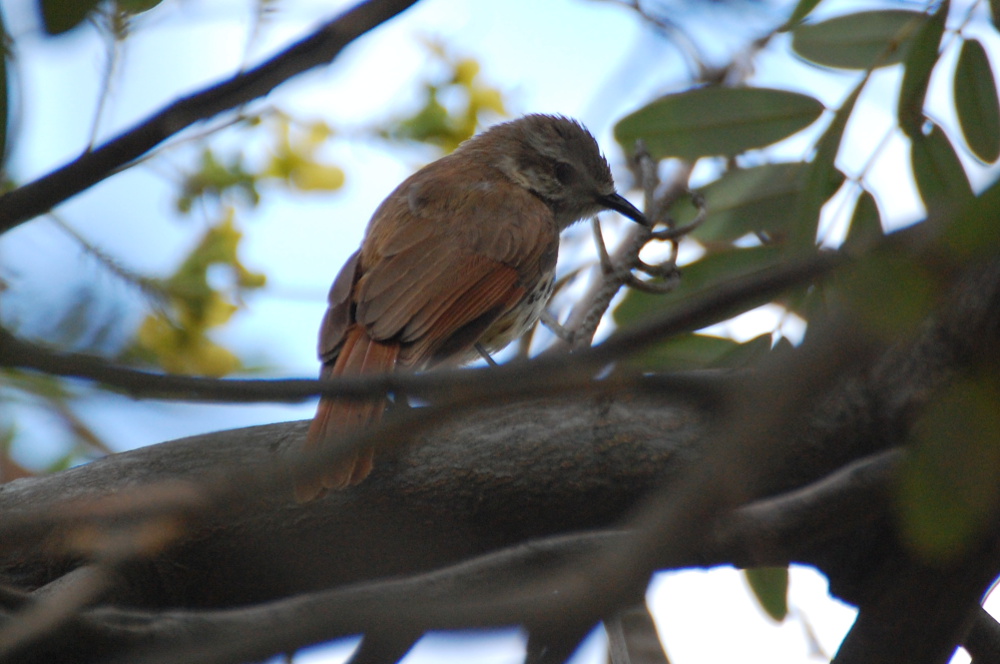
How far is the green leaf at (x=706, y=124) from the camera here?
3.62m

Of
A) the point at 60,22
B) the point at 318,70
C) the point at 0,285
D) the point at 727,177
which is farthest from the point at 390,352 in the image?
the point at 60,22

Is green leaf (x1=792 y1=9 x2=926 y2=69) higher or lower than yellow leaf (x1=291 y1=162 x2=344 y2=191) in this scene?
lower

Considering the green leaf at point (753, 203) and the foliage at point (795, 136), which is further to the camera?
the green leaf at point (753, 203)

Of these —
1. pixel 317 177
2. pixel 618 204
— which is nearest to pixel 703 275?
pixel 618 204

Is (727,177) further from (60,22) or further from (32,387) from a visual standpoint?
(60,22)

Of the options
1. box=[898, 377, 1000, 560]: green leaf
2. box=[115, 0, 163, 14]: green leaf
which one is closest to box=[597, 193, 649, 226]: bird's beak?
box=[115, 0, 163, 14]: green leaf

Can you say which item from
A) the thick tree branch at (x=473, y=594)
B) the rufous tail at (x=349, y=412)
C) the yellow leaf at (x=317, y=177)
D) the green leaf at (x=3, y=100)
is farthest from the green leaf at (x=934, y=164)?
the yellow leaf at (x=317, y=177)

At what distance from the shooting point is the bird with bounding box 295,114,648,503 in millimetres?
3855

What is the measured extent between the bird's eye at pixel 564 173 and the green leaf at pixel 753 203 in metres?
1.94

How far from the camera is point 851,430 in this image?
253 centimetres

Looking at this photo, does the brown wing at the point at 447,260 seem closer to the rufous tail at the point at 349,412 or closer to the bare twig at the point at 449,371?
the rufous tail at the point at 349,412

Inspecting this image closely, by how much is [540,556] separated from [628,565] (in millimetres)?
1102

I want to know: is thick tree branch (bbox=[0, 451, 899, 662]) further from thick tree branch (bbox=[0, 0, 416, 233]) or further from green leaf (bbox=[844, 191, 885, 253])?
green leaf (bbox=[844, 191, 885, 253])

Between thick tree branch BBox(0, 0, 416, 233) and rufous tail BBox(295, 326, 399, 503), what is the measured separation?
70cm
